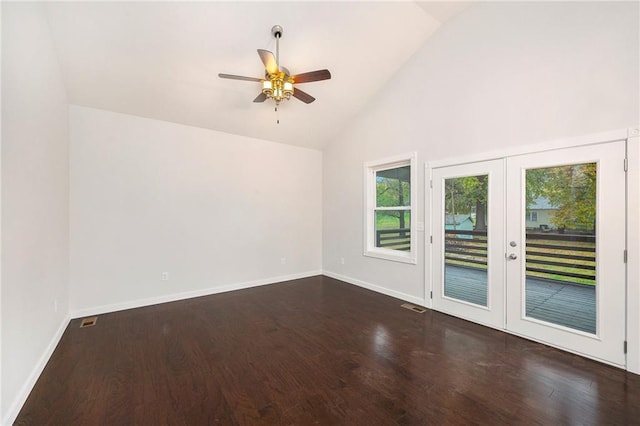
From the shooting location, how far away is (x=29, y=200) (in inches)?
84.7

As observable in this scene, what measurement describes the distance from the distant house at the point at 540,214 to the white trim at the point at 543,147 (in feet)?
1.76

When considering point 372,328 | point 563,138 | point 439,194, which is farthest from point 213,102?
point 563,138

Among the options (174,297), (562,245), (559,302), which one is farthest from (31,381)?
(562,245)

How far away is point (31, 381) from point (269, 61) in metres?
3.41

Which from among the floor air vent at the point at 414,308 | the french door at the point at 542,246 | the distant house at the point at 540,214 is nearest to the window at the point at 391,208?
the french door at the point at 542,246

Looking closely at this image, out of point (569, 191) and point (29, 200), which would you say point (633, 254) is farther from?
point (29, 200)

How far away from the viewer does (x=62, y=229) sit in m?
3.09

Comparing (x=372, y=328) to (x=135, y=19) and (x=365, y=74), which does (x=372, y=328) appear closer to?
(x=365, y=74)

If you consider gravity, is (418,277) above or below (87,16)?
below

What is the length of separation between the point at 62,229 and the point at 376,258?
4.33m

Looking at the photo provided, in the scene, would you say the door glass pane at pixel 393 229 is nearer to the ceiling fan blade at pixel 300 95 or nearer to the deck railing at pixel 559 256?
the deck railing at pixel 559 256

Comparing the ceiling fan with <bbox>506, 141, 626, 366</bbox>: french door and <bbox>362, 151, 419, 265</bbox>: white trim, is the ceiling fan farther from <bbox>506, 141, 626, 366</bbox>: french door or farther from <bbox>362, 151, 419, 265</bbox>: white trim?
<bbox>506, 141, 626, 366</bbox>: french door

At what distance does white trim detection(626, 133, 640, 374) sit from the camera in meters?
2.21

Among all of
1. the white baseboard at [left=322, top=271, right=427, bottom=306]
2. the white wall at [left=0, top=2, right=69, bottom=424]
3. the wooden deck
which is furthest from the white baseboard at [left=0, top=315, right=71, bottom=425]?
the wooden deck
